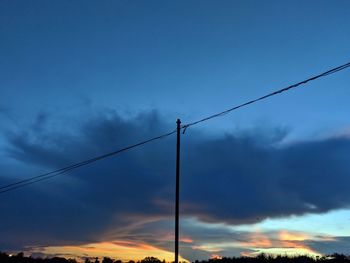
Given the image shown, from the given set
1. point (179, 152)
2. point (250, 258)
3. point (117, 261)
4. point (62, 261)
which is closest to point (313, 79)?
point (179, 152)

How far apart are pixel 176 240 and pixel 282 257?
644 cm

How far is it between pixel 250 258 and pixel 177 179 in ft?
22.3

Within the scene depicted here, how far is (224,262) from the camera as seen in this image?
31.8 metres

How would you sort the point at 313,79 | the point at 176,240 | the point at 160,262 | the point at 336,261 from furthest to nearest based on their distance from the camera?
the point at 160,262, the point at 176,240, the point at 336,261, the point at 313,79

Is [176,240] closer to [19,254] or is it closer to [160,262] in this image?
[160,262]

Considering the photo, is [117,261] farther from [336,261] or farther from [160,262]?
[336,261]

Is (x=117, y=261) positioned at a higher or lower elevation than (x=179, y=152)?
lower

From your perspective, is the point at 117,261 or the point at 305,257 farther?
the point at 117,261

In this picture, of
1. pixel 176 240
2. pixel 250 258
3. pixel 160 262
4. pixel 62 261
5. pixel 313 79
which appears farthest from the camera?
pixel 62 261

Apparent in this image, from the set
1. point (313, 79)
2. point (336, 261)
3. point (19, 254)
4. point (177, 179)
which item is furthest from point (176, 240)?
point (19, 254)

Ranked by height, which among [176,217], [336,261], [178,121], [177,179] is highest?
[178,121]

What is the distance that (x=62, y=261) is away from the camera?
133 feet

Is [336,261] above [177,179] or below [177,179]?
below

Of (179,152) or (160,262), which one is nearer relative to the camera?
(179,152)
